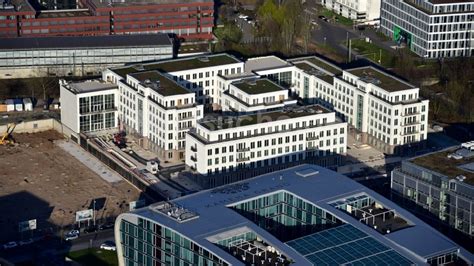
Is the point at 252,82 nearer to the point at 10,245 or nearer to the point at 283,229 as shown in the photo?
the point at 10,245

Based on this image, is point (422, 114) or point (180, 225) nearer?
point (180, 225)

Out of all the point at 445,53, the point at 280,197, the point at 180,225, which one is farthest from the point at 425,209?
the point at 445,53

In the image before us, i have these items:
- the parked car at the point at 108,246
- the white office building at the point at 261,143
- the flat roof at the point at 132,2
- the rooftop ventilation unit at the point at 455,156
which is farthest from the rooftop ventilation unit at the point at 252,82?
the flat roof at the point at 132,2

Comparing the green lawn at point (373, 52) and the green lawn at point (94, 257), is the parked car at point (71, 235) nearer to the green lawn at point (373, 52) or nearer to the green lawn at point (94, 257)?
the green lawn at point (94, 257)

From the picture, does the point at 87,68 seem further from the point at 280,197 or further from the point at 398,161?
the point at 280,197

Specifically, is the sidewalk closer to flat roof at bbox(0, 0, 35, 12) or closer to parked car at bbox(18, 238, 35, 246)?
parked car at bbox(18, 238, 35, 246)

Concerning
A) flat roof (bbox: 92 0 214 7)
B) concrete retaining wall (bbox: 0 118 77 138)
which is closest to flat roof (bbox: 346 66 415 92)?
concrete retaining wall (bbox: 0 118 77 138)
